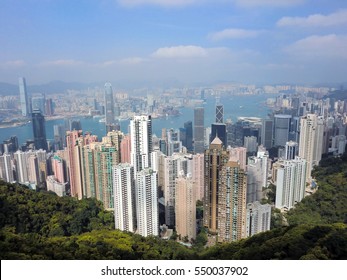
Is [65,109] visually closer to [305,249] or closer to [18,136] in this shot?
[18,136]

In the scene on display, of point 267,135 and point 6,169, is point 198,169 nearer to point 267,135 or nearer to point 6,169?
point 267,135

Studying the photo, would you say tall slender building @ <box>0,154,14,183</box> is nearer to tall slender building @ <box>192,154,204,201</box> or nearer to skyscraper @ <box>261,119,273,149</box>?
tall slender building @ <box>192,154,204,201</box>

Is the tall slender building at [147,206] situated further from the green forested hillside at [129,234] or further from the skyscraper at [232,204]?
the skyscraper at [232,204]

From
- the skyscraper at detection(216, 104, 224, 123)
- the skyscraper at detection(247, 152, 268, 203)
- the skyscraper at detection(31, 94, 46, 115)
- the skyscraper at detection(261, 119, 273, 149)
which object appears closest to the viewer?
the skyscraper at detection(31, 94, 46, 115)

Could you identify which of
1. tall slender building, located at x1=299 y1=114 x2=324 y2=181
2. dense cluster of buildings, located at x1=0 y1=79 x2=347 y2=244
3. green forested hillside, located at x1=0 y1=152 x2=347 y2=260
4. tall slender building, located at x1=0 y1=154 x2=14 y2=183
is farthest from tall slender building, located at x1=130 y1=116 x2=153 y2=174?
tall slender building, located at x1=299 y1=114 x2=324 y2=181

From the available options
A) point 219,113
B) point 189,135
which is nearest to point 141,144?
point 189,135

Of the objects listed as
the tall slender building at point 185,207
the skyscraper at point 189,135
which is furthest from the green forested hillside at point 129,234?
the skyscraper at point 189,135
